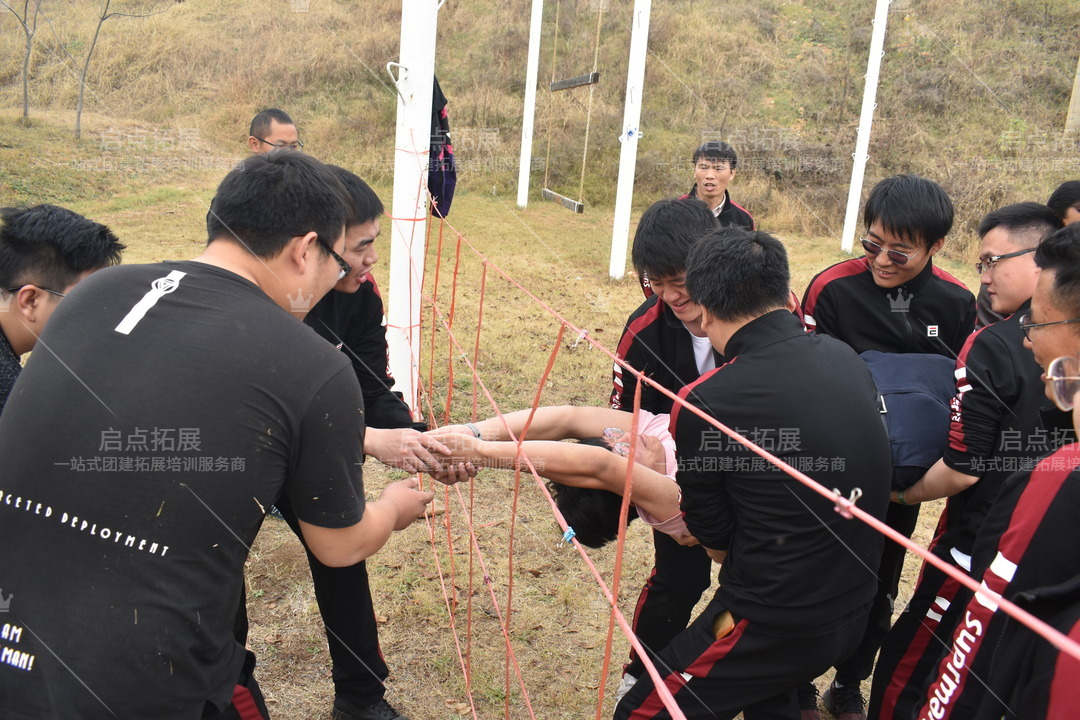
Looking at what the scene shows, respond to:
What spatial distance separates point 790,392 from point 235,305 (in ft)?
3.68

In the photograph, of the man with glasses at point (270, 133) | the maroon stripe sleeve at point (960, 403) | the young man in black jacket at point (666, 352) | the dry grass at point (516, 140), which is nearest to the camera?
the maroon stripe sleeve at point (960, 403)

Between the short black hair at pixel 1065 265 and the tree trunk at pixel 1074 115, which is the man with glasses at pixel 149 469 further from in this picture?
the tree trunk at pixel 1074 115

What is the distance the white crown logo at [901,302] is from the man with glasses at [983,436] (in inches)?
9.5

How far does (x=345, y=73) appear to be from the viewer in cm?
1633

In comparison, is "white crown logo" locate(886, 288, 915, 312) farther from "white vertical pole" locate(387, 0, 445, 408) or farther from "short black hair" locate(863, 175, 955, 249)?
"white vertical pole" locate(387, 0, 445, 408)

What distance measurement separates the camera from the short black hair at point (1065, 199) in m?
2.35

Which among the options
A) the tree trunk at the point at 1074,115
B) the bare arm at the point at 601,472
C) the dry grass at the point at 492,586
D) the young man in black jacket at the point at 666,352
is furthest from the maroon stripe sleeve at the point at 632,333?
the tree trunk at the point at 1074,115

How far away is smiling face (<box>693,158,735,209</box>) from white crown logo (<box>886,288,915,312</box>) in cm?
228

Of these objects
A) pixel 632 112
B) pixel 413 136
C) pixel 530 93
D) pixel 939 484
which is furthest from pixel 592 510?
pixel 530 93

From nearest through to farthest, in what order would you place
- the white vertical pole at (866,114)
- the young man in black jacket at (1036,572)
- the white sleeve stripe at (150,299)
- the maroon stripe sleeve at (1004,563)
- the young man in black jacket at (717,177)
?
the young man in black jacket at (1036,572)
the maroon stripe sleeve at (1004,563)
the white sleeve stripe at (150,299)
the young man in black jacket at (717,177)
the white vertical pole at (866,114)

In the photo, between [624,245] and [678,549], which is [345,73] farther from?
[678,549]

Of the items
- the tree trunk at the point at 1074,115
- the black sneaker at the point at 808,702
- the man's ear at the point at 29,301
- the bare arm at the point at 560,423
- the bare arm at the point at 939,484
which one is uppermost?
the tree trunk at the point at 1074,115

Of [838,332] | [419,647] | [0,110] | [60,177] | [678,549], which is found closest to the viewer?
[678,549]

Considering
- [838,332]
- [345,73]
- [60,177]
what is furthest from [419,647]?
[345,73]
